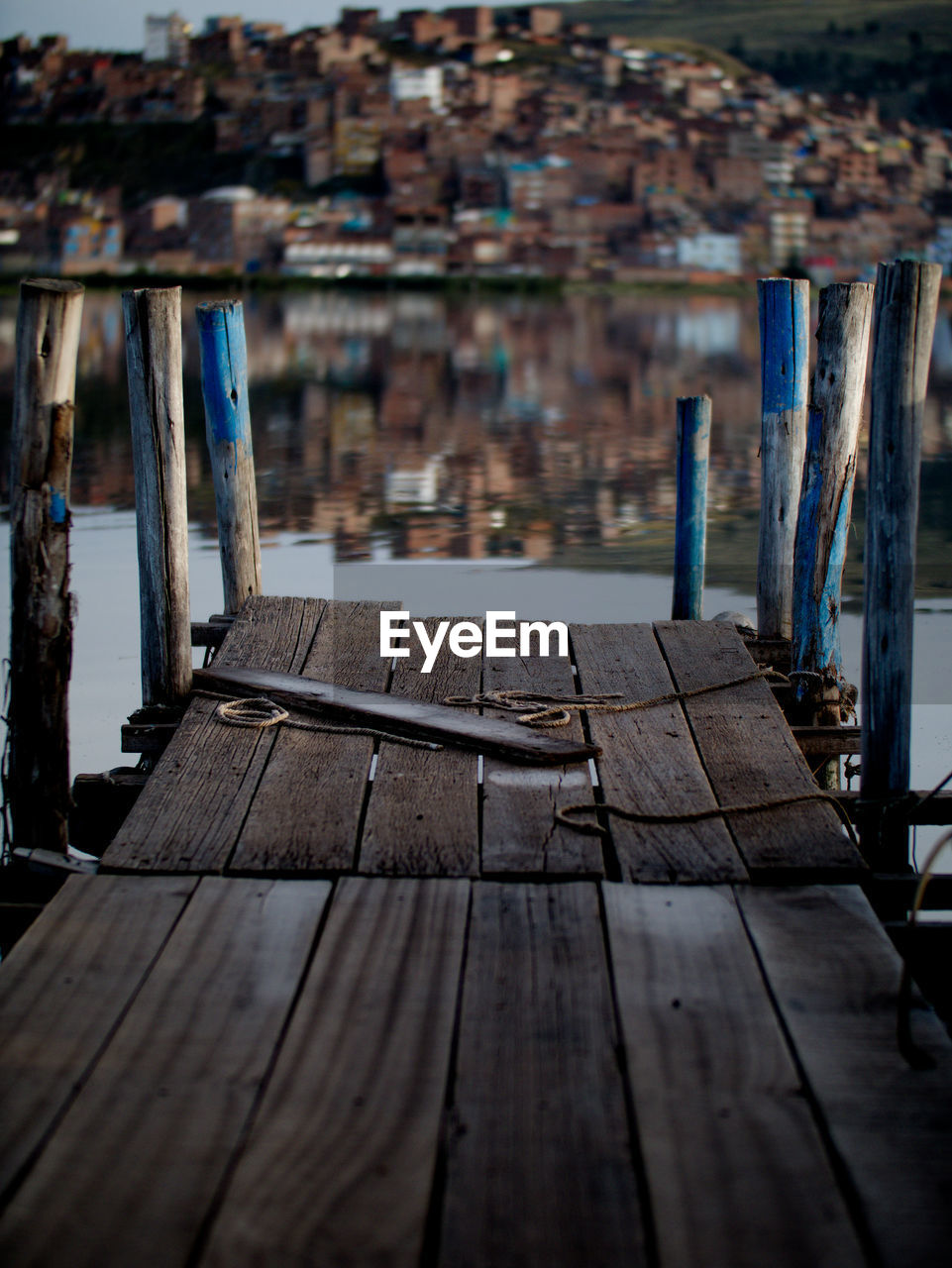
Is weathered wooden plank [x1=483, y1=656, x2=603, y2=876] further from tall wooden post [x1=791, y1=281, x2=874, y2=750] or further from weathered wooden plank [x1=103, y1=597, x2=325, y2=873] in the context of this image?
tall wooden post [x1=791, y1=281, x2=874, y2=750]

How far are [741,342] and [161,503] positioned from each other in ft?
130

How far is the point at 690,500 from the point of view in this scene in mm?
6758

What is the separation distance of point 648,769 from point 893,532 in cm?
94

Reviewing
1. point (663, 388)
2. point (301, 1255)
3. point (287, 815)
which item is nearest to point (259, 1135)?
point (301, 1255)

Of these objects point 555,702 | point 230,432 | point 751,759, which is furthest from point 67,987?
point 230,432

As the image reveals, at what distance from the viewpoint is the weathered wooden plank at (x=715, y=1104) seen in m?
2.11

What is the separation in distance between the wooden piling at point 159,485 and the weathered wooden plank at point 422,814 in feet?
3.29

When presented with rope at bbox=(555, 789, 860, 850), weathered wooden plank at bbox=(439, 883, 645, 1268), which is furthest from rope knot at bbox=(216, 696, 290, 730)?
weathered wooden plank at bbox=(439, 883, 645, 1268)

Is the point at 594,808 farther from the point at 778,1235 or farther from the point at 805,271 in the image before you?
the point at 805,271

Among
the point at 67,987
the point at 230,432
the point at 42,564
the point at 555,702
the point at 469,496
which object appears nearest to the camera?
the point at 67,987

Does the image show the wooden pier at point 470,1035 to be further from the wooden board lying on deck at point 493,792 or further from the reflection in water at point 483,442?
the reflection in water at point 483,442

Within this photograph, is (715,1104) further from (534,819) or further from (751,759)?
(751,759)

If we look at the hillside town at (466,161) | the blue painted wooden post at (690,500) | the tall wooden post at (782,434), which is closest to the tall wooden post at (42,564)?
the tall wooden post at (782,434)

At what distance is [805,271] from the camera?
97.9m
